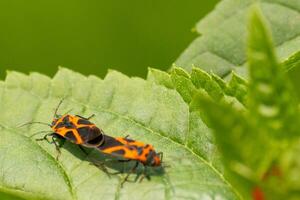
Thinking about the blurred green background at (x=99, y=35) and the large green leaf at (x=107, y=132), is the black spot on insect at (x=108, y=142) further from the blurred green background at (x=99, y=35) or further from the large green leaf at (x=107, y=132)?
the blurred green background at (x=99, y=35)

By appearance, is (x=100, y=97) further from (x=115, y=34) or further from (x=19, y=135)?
(x=115, y=34)

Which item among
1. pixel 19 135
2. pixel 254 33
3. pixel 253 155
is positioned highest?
pixel 254 33

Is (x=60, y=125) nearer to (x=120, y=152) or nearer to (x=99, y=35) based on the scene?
(x=120, y=152)

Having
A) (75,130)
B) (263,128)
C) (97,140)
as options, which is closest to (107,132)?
(97,140)

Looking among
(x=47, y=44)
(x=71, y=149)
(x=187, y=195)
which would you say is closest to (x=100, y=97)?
(x=71, y=149)

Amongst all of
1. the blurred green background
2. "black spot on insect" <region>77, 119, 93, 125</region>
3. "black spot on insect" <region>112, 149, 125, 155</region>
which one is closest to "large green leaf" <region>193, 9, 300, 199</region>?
"black spot on insect" <region>112, 149, 125, 155</region>
